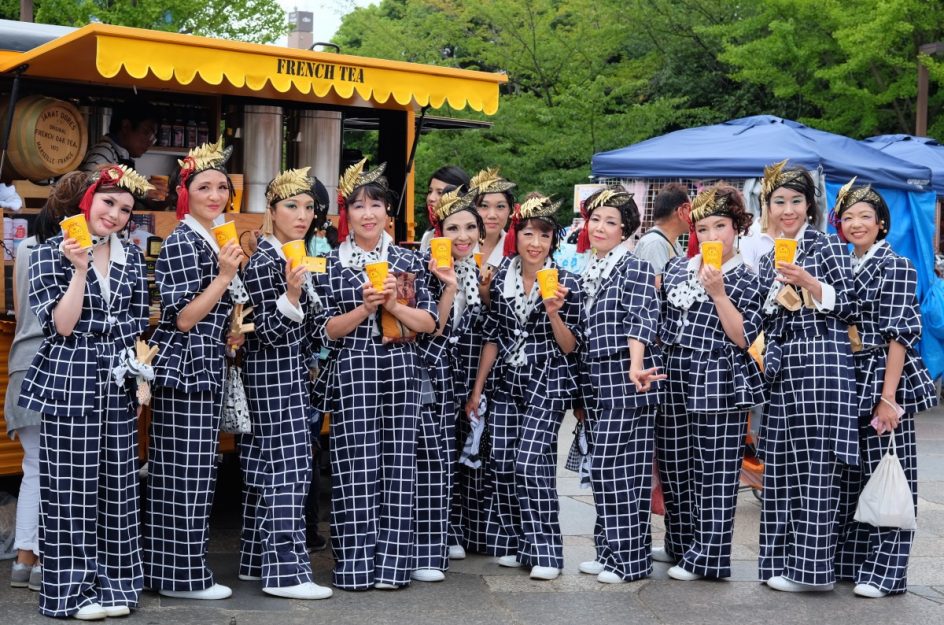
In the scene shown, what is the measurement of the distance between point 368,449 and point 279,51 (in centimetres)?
207

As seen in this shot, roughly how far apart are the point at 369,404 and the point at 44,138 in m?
2.58

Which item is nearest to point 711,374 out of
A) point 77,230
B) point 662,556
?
point 662,556

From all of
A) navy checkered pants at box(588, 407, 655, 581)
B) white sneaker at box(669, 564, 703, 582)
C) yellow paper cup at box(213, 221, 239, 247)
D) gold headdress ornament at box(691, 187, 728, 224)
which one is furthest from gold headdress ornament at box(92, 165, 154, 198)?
white sneaker at box(669, 564, 703, 582)

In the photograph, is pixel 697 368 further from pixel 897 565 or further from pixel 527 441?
pixel 897 565

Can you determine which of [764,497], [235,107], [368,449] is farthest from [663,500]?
[235,107]

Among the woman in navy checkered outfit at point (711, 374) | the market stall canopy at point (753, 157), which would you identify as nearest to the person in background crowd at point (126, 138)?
the woman in navy checkered outfit at point (711, 374)

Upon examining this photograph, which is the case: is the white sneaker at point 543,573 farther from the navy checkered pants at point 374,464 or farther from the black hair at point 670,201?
the black hair at point 670,201

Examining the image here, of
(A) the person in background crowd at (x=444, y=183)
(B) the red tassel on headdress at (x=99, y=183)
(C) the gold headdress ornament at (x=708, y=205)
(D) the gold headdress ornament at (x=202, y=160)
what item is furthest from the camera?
(A) the person in background crowd at (x=444, y=183)

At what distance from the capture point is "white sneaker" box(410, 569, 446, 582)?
5730 millimetres

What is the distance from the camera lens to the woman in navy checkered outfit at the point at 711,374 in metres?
5.62

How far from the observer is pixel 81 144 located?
22.1 ft

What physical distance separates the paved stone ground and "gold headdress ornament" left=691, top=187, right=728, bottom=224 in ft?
6.13

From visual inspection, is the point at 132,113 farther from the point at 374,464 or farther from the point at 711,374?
the point at 711,374

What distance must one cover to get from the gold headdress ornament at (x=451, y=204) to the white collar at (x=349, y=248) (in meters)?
0.41
